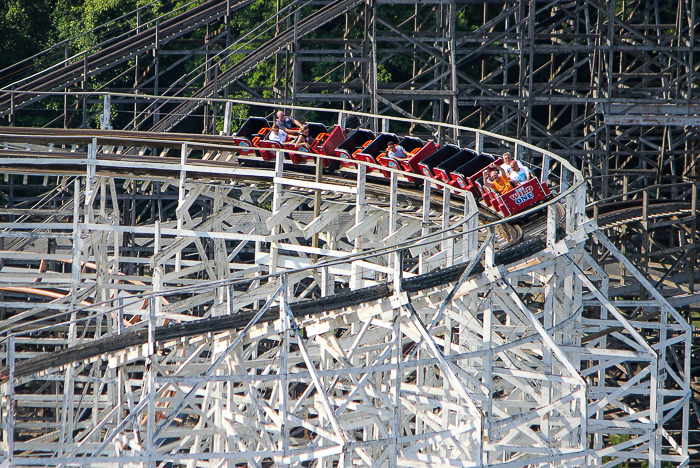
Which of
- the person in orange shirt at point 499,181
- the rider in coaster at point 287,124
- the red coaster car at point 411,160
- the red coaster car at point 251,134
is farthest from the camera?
the rider in coaster at point 287,124

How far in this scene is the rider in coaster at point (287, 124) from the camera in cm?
2384

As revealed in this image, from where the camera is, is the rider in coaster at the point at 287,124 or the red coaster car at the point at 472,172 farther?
the rider in coaster at the point at 287,124

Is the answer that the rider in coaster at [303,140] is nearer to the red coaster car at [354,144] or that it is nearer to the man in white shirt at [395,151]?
the red coaster car at [354,144]

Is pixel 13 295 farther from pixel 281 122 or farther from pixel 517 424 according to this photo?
pixel 517 424

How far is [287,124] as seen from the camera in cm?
2414

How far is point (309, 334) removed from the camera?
16.3m

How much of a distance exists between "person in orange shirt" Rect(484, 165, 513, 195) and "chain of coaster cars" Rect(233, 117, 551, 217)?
129mm

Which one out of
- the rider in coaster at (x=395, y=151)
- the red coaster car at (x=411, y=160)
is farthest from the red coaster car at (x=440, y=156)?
the rider in coaster at (x=395, y=151)

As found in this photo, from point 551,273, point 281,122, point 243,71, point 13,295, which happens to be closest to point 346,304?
point 551,273

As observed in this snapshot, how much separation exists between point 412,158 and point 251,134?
4.90 metres

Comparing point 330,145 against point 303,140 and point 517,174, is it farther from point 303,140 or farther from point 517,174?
point 517,174

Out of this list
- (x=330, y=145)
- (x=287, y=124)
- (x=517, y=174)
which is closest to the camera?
(x=517, y=174)

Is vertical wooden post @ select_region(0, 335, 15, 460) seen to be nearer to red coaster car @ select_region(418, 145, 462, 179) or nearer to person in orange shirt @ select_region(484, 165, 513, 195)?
person in orange shirt @ select_region(484, 165, 513, 195)

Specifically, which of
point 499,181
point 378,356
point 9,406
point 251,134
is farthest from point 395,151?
point 9,406
